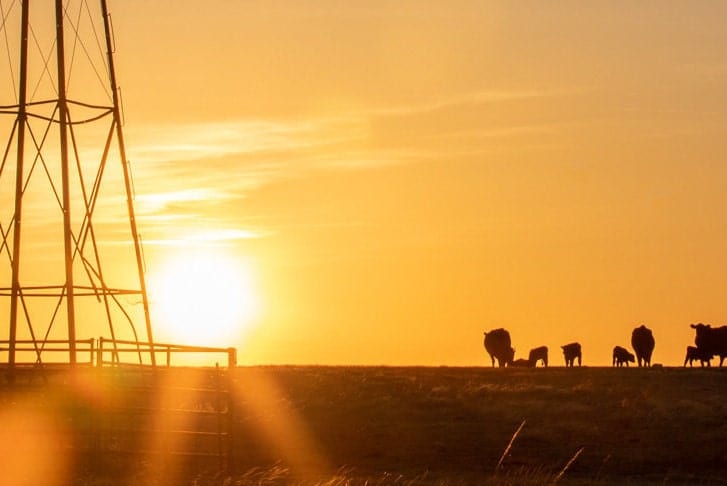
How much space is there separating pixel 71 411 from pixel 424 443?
8.94m

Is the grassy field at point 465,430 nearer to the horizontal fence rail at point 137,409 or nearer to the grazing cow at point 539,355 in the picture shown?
the horizontal fence rail at point 137,409

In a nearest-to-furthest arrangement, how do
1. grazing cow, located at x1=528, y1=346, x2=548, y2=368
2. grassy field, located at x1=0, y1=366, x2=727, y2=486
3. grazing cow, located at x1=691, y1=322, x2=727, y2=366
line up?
grassy field, located at x1=0, y1=366, x2=727, y2=486
grazing cow, located at x1=691, y1=322, x2=727, y2=366
grazing cow, located at x1=528, y1=346, x2=548, y2=368

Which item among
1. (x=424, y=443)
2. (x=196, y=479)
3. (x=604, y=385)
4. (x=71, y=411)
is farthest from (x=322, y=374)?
(x=196, y=479)

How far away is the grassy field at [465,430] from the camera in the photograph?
31.1 meters

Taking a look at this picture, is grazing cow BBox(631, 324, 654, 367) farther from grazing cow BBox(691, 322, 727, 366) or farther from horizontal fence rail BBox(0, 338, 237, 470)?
horizontal fence rail BBox(0, 338, 237, 470)

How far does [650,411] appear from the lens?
40.7m

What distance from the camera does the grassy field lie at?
31125 mm

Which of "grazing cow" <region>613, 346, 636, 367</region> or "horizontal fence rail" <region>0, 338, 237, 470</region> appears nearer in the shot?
"horizontal fence rail" <region>0, 338, 237, 470</region>

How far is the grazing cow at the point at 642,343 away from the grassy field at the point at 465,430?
14.3m

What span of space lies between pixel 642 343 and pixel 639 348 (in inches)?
11.8

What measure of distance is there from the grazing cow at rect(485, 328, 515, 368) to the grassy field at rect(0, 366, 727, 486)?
19373 mm

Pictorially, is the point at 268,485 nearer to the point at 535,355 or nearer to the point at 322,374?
the point at 322,374

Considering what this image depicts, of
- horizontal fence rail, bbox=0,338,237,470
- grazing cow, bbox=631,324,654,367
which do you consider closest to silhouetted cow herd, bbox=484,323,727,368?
grazing cow, bbox=631,324,654,367

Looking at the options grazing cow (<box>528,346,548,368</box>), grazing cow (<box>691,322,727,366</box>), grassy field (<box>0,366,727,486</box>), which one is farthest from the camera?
grazing cow (<box>528,346,548,368</box>)
